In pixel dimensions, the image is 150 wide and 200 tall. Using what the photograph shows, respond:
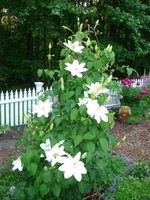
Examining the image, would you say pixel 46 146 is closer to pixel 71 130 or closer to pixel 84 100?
pixel 71 130

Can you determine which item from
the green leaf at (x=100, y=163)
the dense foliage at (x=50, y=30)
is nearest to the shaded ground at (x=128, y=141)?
the green leaf at (x=100, y=163)

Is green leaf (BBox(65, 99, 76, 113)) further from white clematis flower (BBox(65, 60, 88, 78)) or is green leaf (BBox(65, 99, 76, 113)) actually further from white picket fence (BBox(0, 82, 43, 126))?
white picket fence (BBox(0, 82, 43, 126))

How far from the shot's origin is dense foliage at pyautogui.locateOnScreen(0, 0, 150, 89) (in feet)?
29.0

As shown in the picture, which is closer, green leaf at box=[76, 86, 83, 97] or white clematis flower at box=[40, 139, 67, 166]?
white clematis flower at box=[40, 139, 67, 166]

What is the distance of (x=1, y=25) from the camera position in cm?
1066

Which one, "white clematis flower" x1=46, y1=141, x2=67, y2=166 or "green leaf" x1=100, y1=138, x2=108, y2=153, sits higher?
"green leaf" x1=100, y1=138, x2=108, y2=153

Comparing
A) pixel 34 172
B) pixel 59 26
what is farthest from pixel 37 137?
pixel 59 26

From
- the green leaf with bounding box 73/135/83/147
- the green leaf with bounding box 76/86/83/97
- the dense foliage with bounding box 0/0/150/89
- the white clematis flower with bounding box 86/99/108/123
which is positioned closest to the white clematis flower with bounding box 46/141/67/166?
the green leaf with bounding box 73/135/83/147

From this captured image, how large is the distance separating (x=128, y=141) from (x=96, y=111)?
4.09 m

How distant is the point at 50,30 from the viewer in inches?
370

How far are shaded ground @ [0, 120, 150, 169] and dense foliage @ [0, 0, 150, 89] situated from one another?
2973 mm

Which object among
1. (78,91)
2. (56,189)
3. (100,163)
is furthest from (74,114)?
(56,189)

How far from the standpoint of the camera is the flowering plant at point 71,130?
9.05 ft

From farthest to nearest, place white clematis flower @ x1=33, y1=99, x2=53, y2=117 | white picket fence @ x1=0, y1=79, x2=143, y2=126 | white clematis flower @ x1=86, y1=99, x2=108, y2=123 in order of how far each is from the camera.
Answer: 1. white picket fence @ x1=0, y1=79, x2=143, y2=126
2. white clematis flower @ x1=33, y1=99, x2=53, y2=117
3. white clematis flower @ x1=86, y1=99, x2=108, y2=123
